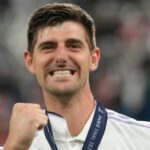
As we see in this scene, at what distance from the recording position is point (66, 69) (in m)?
3.53

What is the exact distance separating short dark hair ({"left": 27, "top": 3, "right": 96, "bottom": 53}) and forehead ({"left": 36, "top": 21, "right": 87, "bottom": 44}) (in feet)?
0.12

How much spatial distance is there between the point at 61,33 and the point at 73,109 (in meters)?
0.43

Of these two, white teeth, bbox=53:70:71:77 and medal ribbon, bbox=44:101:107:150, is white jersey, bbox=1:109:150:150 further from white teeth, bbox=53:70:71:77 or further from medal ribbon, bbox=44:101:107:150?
white teeth, bbox=53:70:71:77

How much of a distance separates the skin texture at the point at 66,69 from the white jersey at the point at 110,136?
7 centimetres

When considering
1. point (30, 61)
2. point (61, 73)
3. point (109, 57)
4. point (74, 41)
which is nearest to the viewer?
point (61, 73)

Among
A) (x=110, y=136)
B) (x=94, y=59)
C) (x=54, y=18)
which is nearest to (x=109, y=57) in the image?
(x=94, y=59)

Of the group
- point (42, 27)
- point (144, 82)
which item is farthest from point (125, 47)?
point (42, 27)

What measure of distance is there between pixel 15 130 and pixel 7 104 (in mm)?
4454

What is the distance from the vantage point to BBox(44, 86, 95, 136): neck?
3652 millimetres

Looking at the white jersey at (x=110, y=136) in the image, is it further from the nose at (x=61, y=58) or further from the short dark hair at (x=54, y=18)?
the short dark hair at (x=54, y=18)

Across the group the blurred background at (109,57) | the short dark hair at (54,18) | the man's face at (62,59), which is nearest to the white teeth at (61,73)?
the man's face at (62,59)

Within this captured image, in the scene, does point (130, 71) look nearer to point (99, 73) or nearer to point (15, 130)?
point (99, 73)

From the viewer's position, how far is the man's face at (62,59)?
Result: 11.6 ft

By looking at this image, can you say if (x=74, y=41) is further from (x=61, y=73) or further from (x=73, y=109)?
(x=73, y=109)
